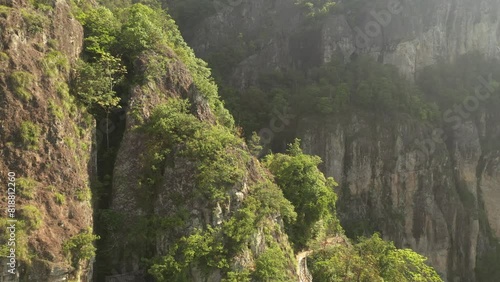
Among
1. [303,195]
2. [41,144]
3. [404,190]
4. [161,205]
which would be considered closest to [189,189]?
[161,205]

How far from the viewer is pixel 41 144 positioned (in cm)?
1656

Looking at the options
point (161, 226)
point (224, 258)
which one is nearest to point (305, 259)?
point (224, 258)

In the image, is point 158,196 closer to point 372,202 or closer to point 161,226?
point 161,226

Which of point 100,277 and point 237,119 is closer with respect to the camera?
point 100,277

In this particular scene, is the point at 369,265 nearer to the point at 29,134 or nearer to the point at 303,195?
the point at 303,195

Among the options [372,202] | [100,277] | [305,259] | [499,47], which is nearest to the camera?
[100,277]

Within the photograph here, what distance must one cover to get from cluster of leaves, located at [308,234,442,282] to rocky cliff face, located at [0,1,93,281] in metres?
13.8

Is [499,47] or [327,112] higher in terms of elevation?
Result: [499,47]

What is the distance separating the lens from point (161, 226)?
1908cm

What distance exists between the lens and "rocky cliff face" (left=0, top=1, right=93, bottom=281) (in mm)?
14945

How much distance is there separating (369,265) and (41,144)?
59.8 ft

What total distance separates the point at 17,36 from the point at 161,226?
405 inches

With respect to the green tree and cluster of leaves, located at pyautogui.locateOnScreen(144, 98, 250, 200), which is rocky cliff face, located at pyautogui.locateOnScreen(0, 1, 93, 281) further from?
cluster of leaves, located at pyautogui.locateOnScreen(144, 98, 250, 200)

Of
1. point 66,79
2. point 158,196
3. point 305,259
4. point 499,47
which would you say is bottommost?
point 305,259
